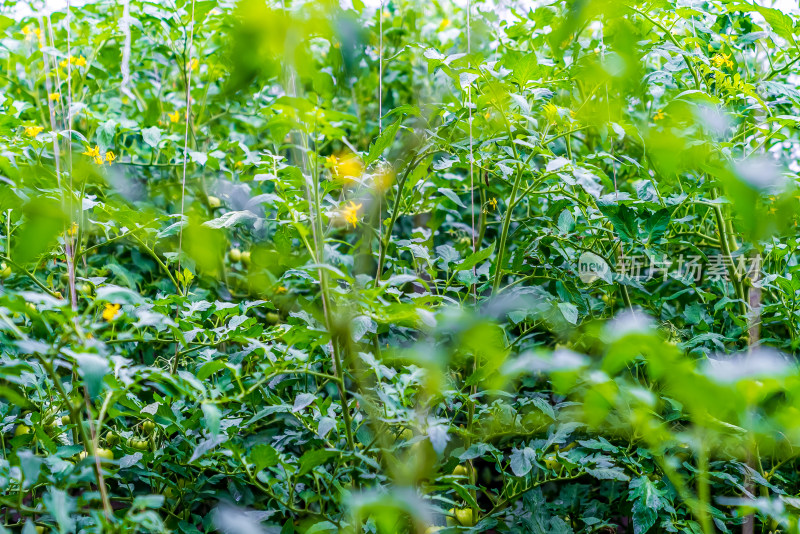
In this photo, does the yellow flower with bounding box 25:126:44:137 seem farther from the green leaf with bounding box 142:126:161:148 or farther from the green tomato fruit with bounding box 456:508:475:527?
the green tomato fruit with bounding box 456:508:475:527

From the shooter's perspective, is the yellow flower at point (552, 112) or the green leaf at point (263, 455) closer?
the green leaf at point (263, 455)

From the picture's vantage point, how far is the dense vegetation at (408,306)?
0.63 meters

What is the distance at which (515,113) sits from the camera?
1.03 metres

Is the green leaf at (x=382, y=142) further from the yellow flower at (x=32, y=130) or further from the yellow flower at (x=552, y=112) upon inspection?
the yellow flower at (x=32, y=130)

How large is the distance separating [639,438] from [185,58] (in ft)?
3.76

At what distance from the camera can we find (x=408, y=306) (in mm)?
711

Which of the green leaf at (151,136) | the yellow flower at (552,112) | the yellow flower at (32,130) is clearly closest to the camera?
the yellow flower at (552,112)

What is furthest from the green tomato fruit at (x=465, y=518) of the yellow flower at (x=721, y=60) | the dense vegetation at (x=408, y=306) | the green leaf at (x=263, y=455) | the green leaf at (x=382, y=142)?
the yellow flower at (x=721, y=60)

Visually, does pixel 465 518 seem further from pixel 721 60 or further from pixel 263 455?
pixel 721 60

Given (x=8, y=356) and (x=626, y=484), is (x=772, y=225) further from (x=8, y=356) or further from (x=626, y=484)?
(x=8, y=356)

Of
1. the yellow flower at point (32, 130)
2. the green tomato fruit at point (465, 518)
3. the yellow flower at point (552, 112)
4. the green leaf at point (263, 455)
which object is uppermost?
the yellow flower at point (552, 112)

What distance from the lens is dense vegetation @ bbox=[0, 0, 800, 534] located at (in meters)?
0.63

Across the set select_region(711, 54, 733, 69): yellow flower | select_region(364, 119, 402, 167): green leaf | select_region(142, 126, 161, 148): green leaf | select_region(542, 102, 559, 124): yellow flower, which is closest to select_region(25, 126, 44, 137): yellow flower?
select_region(142, 126, 161, 148): green leaf

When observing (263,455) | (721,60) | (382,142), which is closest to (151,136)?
(382,142)
